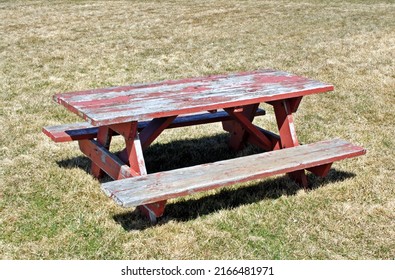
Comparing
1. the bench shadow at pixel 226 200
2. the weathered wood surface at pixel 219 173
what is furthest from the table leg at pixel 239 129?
the weathered wood surface at pixel 219 173

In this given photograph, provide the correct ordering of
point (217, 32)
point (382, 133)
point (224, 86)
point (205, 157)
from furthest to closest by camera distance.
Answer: point (217, 32)
point (382, 133)
point (205, 157)
point (224, 86)

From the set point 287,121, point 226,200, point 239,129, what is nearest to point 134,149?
point 226,200

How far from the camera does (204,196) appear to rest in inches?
199

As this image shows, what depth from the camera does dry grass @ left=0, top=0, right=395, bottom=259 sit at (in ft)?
14.3

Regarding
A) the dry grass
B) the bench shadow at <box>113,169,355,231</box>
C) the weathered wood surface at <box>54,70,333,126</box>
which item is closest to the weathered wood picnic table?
the weathered wood surface at <box>54,70,333,126</box>

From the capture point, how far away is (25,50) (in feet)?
39.4

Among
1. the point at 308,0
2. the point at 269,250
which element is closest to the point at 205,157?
the point at 269,250

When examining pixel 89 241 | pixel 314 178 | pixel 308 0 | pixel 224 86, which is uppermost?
pixel 224 86

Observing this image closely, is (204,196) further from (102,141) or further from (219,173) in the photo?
(102,141)

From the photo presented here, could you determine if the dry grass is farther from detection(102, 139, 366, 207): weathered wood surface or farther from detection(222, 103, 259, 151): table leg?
detection(102, 139, 366, 207): weathered wood surface

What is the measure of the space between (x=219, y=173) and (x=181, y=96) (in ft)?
2.71

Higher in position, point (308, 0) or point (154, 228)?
point (154, 228)

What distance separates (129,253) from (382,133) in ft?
12.5
